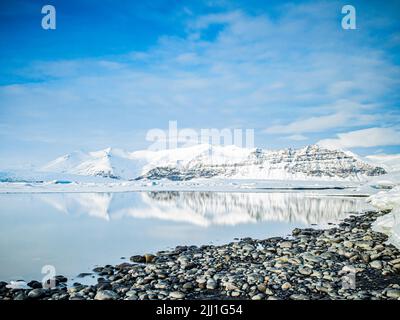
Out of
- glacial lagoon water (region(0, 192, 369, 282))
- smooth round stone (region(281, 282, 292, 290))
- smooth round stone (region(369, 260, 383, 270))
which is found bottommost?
glacial lagoon water (region(0, 192, 369, 282))

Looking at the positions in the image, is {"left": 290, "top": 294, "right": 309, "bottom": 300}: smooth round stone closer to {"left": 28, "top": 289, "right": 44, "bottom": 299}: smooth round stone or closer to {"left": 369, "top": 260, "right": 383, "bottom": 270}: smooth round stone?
{"left": 369, "top": 260, "right": 383, "bottom": 270}: smooth round stone

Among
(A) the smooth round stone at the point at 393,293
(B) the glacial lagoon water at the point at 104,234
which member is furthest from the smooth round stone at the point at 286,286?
(B) the glacial lagoon water at the point at 104,234

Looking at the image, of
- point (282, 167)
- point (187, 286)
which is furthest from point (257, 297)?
point (282, 167)

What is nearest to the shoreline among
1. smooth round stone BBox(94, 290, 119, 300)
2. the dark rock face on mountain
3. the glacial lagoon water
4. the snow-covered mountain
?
smooth round stone BBox(94, 290, 119, 300)

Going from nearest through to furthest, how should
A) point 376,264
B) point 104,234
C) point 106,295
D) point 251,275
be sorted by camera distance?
point 106,295, point 251,275, point 376,264, point 104,234

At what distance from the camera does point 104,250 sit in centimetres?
757

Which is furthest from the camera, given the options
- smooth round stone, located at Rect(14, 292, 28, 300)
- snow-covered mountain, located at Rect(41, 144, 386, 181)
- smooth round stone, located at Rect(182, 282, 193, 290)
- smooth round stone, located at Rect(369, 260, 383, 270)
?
snow-covered mountain, located at Rect(41, 144, 386, 181)

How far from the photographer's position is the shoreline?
453 cm

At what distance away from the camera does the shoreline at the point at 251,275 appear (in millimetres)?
4531

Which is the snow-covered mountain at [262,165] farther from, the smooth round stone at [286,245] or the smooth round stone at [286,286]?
the smooth round stone at [286,286]

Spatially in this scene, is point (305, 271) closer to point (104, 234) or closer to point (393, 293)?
point (393, 293)

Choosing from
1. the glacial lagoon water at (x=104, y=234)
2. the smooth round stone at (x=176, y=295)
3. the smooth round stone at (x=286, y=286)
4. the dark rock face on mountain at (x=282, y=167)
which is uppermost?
the dark rock face on mountain at (x=282, y=167)

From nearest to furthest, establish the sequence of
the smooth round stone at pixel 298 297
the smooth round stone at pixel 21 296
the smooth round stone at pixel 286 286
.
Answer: the smooth round stone at pixel 298 297 < the smooth round stone at pixel 21 296 < the smooth round stone at pixel 286 286

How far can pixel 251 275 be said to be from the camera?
5168 millimetres
